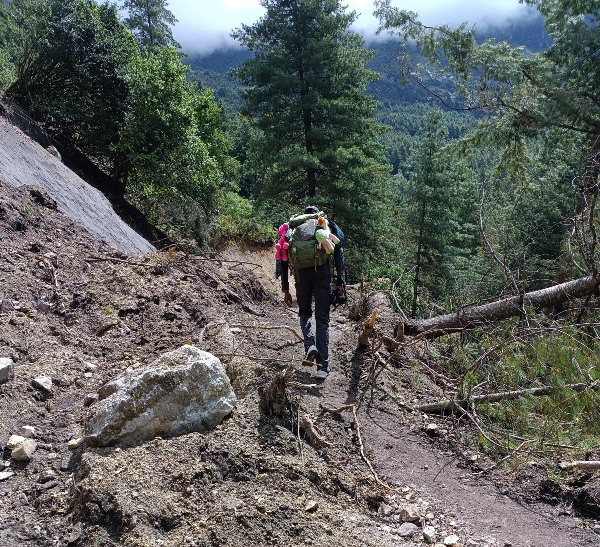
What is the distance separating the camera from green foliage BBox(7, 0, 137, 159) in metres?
12.1

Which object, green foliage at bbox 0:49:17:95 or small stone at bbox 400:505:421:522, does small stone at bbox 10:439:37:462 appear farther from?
green foliage at bbox 0:49:17:95

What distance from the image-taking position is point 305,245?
4906 mm

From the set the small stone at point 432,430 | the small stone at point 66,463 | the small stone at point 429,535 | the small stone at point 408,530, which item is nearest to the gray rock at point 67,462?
the small stone at point 66,463

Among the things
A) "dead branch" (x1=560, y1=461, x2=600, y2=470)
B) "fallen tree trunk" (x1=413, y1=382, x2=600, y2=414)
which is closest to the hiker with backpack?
"fallen tree trunk" (x1=413, y1=382, x2=600, y2=414)

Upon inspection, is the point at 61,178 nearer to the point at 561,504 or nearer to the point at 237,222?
the point at 237,222

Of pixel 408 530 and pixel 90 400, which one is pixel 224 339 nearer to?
pixel 90 400

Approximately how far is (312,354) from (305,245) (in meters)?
1.15

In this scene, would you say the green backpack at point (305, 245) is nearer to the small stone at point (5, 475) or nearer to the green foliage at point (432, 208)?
the small stone at point (5, 475)

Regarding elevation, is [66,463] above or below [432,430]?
above

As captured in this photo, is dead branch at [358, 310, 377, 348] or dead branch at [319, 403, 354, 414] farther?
dead branch at [358, 310, 377, 348]

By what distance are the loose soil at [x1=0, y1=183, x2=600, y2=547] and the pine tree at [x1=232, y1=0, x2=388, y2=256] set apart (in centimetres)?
1001

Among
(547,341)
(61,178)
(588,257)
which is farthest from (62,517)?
(61,178)

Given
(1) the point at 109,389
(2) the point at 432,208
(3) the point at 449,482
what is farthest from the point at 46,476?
(2) the point at 432,208

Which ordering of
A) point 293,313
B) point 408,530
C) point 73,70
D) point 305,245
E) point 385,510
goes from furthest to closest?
point 73,70, point 293,313, point 305,245, point 385,510, point 408,530
